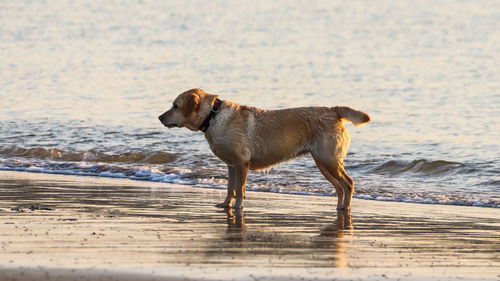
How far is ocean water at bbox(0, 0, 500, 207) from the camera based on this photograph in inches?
532

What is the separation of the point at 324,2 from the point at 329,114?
110 ft

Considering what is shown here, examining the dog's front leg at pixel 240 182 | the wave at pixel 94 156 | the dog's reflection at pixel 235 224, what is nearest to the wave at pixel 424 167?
the wave at pixel 94 156

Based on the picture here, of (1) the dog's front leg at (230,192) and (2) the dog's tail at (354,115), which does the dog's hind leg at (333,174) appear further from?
(1) the dog's front leg at (230,192)

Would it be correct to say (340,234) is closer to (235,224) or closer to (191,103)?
(235,224)

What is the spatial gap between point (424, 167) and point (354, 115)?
4104 millimetres

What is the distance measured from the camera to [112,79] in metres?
22.8

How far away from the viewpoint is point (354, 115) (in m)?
9.96

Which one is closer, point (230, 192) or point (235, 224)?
point (235, 224)

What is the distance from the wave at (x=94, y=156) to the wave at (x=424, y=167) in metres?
3.46

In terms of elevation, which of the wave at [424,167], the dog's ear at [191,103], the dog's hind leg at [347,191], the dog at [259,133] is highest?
the dog's ear at [191,103]

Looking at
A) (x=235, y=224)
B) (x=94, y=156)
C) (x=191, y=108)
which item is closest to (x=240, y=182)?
(x=191, y=108)

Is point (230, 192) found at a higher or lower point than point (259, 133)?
lower

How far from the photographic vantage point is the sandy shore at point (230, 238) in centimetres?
643

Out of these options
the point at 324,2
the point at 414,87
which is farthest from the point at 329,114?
the point at 324,2
